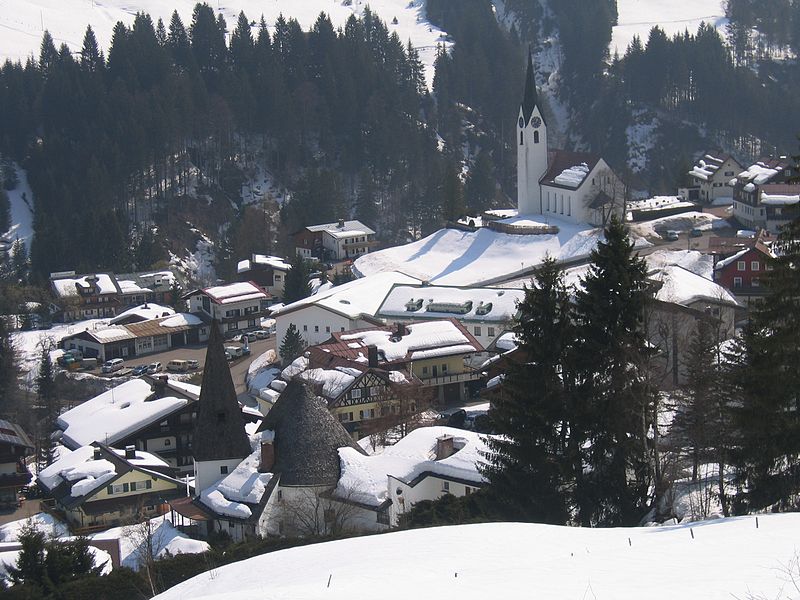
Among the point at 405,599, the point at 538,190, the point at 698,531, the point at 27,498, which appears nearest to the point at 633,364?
the point at 698,531

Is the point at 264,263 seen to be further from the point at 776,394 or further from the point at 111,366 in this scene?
the point at 776,394

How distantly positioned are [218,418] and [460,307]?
19168 mm

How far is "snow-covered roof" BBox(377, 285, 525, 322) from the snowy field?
72.7m

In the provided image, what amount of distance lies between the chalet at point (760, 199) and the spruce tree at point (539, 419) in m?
39.8

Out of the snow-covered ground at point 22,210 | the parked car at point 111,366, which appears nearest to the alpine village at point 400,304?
the snow-covered ground at point 22,210

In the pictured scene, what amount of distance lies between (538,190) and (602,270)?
149ft

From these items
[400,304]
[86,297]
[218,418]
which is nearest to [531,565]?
[218,418]

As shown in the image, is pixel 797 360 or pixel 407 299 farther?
pixel 407 299

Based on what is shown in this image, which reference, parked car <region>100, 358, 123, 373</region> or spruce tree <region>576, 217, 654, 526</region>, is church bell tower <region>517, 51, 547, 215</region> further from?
spruce tree <region>576, 217, 654, 526</region>

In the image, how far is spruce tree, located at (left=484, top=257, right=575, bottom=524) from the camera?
80.6ft

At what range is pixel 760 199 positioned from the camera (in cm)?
6525

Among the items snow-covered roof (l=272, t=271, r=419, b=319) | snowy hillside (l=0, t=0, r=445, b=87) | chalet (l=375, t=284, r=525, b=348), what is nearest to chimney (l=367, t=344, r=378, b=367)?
chalet (l=375, t=284, r=525, b=348)

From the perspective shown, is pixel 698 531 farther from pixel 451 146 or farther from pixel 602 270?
pixel 451 146

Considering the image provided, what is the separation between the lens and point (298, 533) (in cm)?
2892
